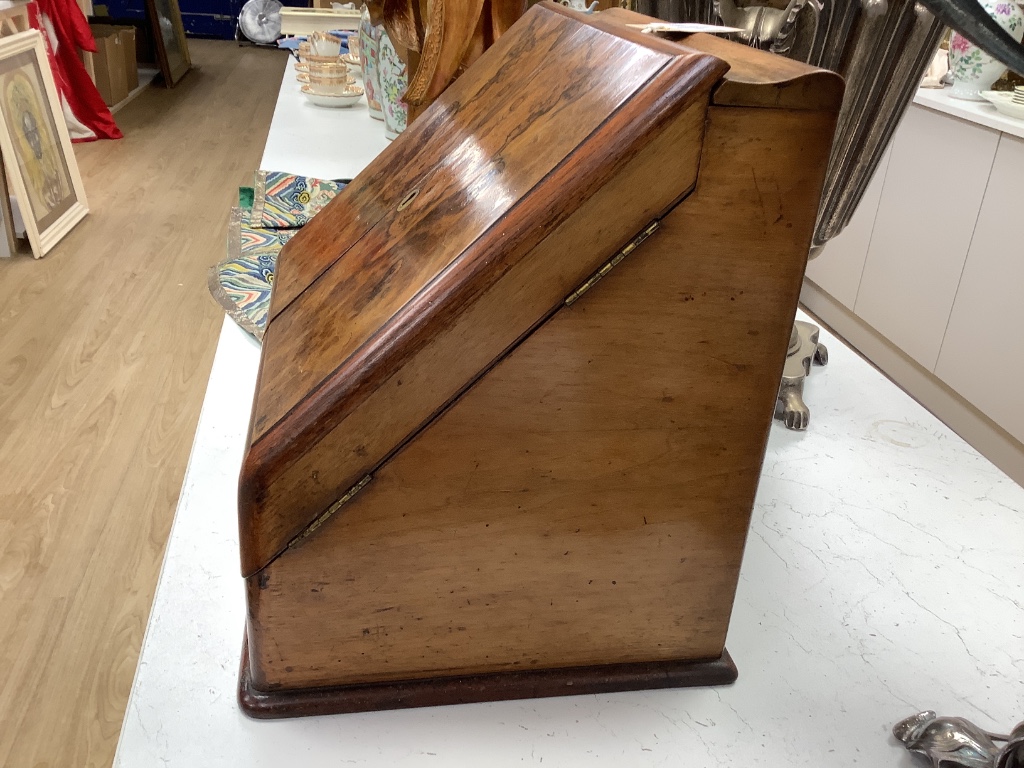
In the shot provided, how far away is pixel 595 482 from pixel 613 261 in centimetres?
16

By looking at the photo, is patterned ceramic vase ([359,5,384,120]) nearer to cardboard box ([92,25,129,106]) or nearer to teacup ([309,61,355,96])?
teacup ([309,61,355,96])

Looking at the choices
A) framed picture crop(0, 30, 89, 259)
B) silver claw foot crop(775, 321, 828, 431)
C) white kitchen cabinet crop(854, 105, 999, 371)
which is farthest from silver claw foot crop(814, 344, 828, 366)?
framed picture crop(0, 30, 89, 259)

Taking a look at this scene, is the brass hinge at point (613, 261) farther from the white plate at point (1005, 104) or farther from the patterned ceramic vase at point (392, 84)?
the white plate at point (1005, 104)

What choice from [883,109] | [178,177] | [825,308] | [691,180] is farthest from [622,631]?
[178,177]

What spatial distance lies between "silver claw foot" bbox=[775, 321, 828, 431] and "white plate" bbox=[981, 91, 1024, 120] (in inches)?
57.9

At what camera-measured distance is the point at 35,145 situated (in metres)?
3.06

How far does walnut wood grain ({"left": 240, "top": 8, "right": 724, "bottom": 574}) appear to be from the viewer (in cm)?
50

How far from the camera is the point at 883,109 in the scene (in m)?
0.92

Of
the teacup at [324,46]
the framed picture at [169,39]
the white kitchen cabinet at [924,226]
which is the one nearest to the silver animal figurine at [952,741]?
the white kitchen cabinet at [924,226]

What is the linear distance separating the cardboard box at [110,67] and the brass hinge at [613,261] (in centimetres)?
517

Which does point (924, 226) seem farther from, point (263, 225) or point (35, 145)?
point (35, 145)

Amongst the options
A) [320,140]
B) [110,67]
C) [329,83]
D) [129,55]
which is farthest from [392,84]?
[129,55]

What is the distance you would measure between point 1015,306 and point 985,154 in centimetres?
42

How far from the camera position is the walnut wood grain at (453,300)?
50 cm
